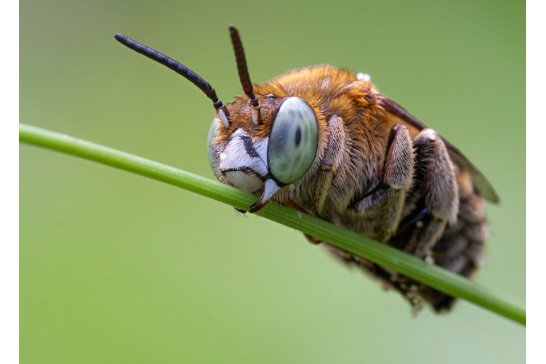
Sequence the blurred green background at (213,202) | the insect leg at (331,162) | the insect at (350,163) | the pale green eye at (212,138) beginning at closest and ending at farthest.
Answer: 1. the insect at (350,163)
2. the insect leg at (331,162)
3. the pale green eye at (212,138)
4. the blurred green background at (213,202)

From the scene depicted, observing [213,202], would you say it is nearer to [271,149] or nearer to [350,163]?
[350,163]

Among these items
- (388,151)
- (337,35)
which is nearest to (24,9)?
(337,35)

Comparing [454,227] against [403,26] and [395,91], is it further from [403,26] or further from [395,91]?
[403,26]

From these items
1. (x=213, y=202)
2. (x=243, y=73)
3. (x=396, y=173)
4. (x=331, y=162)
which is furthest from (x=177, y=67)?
(x=213, y=202)

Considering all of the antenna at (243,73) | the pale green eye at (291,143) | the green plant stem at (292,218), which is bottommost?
the green plant stem at (292,218)

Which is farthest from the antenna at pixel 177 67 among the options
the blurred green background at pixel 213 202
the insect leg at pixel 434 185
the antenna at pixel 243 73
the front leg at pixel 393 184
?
the blurred green background at pixel 213 202

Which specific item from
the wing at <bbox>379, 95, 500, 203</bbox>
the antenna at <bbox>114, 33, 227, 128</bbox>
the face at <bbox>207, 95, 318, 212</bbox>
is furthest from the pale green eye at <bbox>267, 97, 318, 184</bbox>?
the wing at <bbox>379, 95, 500, 203</bbox>

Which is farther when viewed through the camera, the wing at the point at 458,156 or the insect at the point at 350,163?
the wing at the point at 458,156

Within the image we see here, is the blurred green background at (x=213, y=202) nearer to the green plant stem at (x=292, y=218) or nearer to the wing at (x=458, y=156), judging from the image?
the wing at (x=458, y=156)
